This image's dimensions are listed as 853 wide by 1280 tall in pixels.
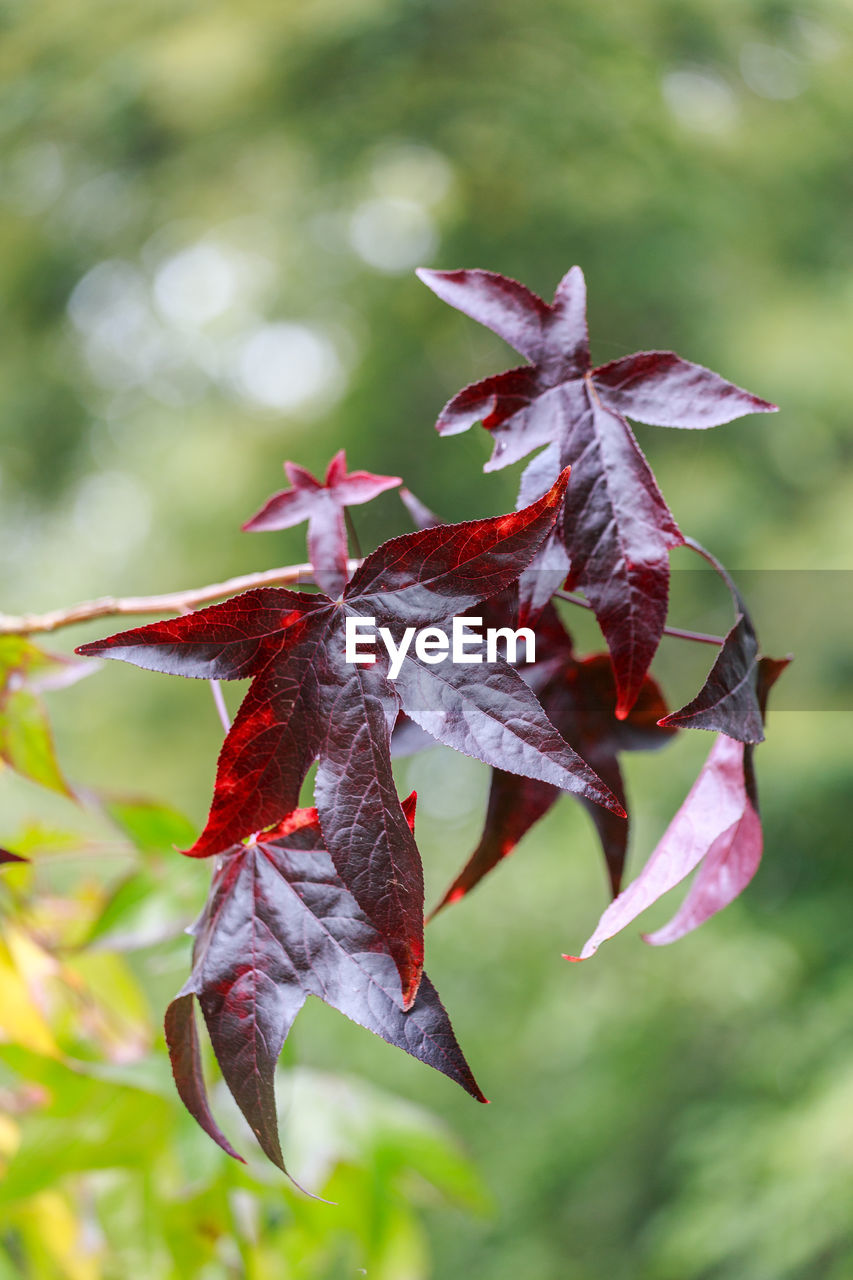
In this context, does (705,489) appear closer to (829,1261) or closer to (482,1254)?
(829,1261)

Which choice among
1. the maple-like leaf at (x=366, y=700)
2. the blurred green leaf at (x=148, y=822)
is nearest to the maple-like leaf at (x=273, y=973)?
the maple-like leaf at (x=366, y=700)

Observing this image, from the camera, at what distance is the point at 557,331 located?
0.91 feet

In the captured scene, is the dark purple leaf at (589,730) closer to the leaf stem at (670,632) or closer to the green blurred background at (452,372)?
the leaf stem at (670,632)

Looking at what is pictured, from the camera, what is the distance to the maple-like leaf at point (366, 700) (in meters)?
0.20

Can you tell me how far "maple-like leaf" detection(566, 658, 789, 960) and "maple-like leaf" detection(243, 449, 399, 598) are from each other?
126mm

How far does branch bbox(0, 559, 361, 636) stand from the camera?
29 centimetres

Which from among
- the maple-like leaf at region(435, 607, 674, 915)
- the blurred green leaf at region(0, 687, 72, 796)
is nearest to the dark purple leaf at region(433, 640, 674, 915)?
the maple-like leaf at region(435, 607, 674, 915)

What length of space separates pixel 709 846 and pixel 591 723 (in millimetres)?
100

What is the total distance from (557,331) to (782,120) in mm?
2692

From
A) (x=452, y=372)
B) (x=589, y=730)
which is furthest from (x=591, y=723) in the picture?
(x=452, y=372)

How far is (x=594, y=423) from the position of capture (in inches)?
10.4

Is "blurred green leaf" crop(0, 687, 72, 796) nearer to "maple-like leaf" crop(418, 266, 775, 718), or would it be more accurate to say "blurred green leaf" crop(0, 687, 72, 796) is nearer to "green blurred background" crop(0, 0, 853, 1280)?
"maple-like leaf" crop(418, 266, 775, 718)

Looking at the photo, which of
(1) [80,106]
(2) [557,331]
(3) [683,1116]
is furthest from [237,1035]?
(1) [80,106]

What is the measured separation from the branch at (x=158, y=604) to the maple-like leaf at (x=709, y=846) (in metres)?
0.12
